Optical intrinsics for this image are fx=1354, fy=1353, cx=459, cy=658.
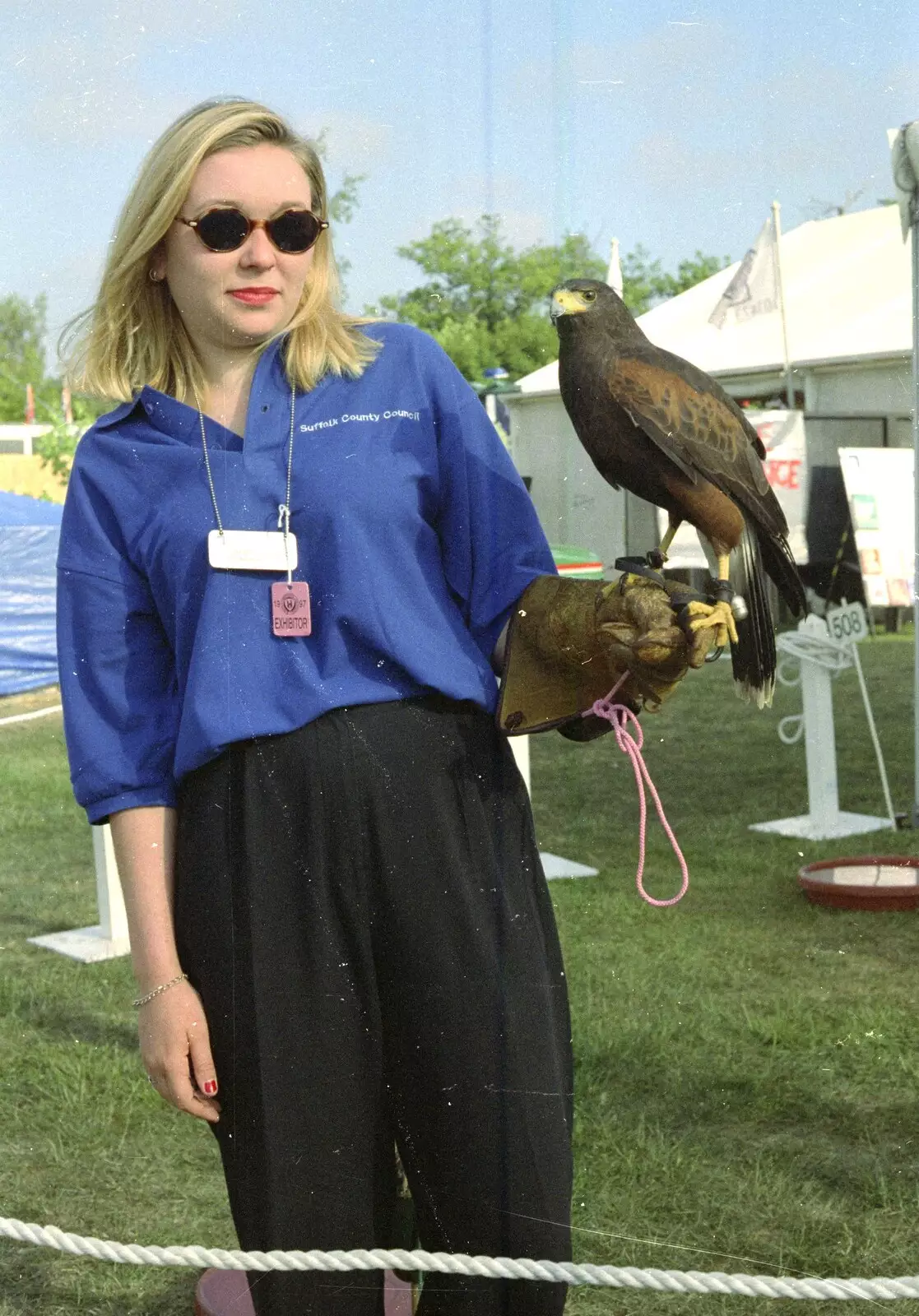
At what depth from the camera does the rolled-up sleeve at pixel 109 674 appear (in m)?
1.03

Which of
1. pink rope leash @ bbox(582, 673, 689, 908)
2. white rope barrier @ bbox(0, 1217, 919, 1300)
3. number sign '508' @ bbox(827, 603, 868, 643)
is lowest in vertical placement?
white rope barrier @ bbox(0, 1217, 919, 1300)

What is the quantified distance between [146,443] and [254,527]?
0.43ft

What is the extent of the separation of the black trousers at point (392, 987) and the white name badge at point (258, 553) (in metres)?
0.12

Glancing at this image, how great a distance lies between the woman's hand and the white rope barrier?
11 centimetres

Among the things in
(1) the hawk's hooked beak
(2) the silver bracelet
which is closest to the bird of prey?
(1) the hawk's hooked beak

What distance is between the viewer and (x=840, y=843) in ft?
7.57

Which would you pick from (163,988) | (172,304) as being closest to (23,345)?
(172,304)

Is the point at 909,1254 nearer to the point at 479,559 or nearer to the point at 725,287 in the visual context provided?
the point at 479,559

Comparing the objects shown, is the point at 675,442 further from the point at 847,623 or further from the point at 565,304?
the point at 847,623

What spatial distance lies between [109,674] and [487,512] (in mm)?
327

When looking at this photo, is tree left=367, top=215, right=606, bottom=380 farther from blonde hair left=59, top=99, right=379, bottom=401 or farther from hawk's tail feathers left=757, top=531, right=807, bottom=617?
hawk's tail feathers left=757, top=531, right=807, bottom=617

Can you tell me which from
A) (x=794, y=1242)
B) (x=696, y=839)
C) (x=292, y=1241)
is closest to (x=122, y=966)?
(x=696, y=839)

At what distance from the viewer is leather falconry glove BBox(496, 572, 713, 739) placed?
809 mm

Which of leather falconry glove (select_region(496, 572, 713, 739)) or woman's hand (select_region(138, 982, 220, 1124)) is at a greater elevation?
leather falconry glove (select_region(496, 572, 713, 739))
